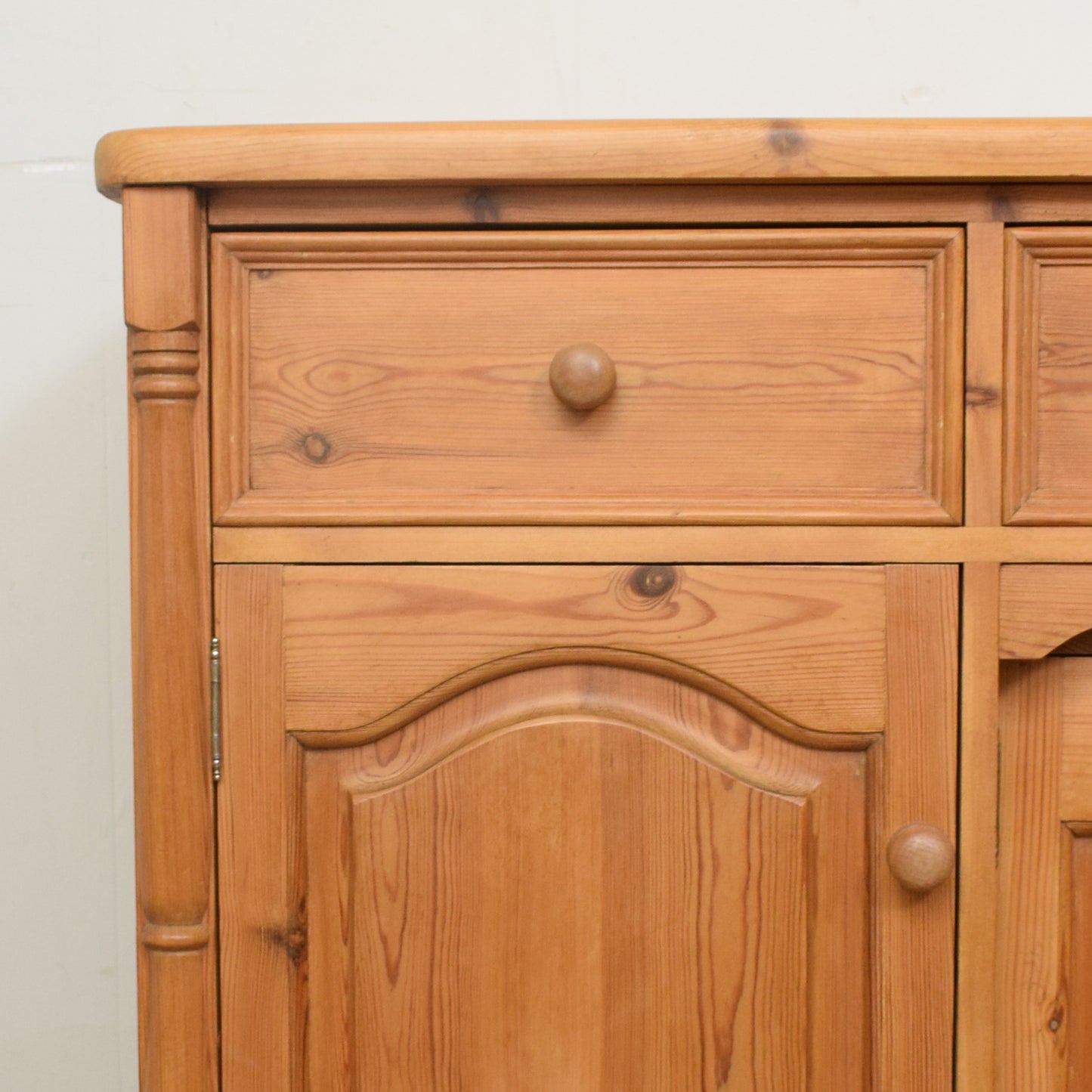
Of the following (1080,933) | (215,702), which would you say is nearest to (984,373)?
(1080,933)

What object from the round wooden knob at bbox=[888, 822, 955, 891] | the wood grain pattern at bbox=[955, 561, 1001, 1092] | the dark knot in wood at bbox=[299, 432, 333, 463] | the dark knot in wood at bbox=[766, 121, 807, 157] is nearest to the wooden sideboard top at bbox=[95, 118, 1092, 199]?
the dark knot in wood at bbox=[766, 121, 807, 157]

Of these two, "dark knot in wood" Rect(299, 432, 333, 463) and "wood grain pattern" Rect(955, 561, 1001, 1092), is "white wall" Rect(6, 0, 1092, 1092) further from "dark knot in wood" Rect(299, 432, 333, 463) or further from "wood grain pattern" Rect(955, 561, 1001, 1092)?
"wood grain pattern" Rect(955, 561, 1001, 1092)

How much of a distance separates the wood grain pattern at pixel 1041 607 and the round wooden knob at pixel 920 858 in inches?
4.8

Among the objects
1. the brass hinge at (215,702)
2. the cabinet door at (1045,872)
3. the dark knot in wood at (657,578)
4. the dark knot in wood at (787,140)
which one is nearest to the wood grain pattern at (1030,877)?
the cabinet door at (1045,872)

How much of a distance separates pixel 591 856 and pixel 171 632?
0.29 meters

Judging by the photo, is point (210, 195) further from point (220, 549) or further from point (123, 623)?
point (123, 623)

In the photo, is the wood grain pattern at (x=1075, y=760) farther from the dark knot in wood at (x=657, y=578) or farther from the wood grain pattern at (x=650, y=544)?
the dark knot in wood at (x=657, y=578)

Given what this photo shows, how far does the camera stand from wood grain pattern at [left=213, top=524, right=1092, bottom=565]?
0.62 meters

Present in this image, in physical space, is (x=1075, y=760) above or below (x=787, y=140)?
below

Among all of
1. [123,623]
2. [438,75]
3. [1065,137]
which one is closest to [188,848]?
[123,623]

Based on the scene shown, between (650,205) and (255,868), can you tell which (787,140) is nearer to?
(650,205)

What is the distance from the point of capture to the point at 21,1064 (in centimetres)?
107

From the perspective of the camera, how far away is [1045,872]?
647 mm

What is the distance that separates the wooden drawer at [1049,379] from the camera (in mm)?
618
